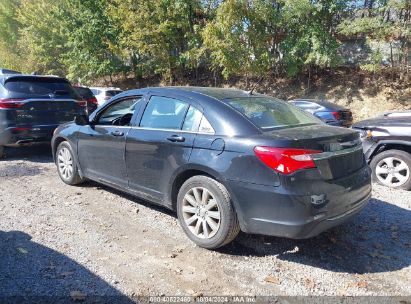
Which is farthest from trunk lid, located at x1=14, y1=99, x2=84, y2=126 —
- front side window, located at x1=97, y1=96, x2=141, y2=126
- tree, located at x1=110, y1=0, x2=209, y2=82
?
tree, located at x1=110, y1=0, x2=209, y2=82

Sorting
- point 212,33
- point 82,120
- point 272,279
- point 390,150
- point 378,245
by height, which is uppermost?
point 212,33

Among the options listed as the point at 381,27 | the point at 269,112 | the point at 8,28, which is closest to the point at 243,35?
the point at 381,27

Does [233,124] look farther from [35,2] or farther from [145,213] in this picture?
[35,2]

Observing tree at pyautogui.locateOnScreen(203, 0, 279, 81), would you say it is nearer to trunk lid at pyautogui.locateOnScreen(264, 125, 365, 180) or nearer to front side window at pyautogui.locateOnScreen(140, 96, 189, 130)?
front side window at pyautogui.locateOnScreen(140, 96, 189, 130)

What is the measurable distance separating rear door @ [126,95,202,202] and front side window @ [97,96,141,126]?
1.39 ft

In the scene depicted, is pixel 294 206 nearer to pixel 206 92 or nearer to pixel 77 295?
pixel 206 92

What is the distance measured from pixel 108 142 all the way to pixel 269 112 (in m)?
2.14

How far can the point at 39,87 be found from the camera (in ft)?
23.7

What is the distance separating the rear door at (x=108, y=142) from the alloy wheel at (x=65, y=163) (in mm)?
413

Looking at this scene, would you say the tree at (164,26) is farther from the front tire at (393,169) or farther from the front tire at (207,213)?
the front tire at (207,213)

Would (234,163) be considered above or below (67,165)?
above

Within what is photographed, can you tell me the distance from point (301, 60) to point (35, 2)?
2355cm

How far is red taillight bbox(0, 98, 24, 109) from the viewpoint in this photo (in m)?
6.73

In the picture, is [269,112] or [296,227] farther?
[269,112]
